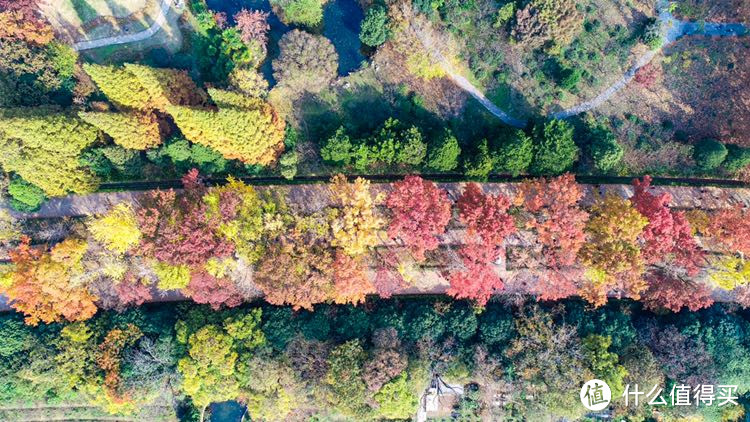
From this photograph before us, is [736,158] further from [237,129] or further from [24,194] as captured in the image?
[24,194]

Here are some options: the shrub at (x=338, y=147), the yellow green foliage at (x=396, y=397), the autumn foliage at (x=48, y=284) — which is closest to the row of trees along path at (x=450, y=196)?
the shrub at (x=338, y=147)

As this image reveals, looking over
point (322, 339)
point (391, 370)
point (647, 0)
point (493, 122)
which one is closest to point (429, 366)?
point (391, 370)

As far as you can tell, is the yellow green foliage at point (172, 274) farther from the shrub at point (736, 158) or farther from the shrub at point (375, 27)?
the shrub at point (736, 158)

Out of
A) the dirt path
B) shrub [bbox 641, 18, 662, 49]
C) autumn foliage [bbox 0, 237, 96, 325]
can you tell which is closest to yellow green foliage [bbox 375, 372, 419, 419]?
autumn foliage [bbox 0, 237, 96, 325]

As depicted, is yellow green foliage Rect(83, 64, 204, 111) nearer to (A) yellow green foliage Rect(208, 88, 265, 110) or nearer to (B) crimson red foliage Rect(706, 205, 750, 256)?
(A) yellow green foliage Rect(208, 88, 265, 110)

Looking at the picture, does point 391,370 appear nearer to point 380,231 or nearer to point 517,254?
point 380,231
